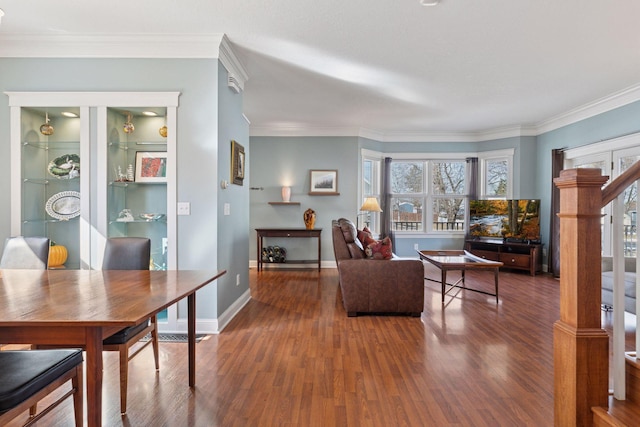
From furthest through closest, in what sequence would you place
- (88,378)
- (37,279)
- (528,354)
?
(528,354) → (37,279) → (88,378)

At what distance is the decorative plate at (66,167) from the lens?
331cm

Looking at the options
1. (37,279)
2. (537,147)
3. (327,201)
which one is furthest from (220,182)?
(537,147)

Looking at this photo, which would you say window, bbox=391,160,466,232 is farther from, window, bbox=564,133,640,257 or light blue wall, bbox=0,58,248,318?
light blue wall, bbox=0,58,248,318

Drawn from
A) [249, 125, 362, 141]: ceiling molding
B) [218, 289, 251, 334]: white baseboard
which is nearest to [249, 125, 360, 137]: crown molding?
[249, 125, 362, 141]: ceiling molding

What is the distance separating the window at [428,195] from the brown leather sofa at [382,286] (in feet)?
12.1

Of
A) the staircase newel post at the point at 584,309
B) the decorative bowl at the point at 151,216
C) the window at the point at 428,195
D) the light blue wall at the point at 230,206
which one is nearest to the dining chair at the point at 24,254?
the decorative bowl at the point at 151,216

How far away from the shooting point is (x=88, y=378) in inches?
49.5

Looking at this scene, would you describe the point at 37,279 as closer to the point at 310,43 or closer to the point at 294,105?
the point at 310,43

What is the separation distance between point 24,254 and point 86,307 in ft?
5.11

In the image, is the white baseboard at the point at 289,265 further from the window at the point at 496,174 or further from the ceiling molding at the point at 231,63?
the ceiling molding at the point at 231,63

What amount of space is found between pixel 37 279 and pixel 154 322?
2.33ft

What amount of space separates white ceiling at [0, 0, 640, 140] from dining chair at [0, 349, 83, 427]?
2.55 metres

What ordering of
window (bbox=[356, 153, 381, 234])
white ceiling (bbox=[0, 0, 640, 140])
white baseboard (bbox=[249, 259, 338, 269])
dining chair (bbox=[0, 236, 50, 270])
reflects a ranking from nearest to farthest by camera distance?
dining chair (bbox=[0, 236, 50, 270])
white ceiling (bbox=[0, 0, 640, 140])
white baseboard (bbox=[249, 259, 338, 269])
window (bbox=[356, 153, 381, 234])

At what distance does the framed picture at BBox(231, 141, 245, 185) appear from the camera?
369cm
